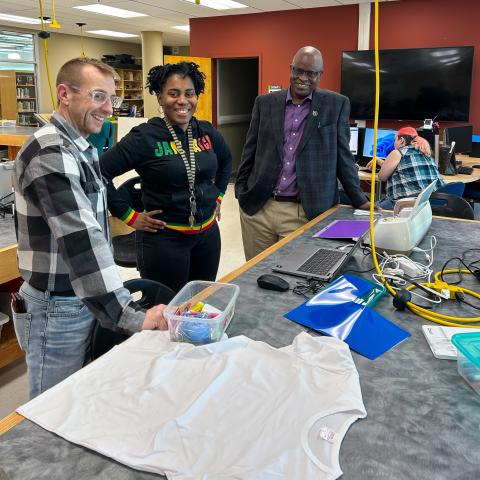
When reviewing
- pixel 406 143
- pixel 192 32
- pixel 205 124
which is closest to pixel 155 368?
pixel 205 124

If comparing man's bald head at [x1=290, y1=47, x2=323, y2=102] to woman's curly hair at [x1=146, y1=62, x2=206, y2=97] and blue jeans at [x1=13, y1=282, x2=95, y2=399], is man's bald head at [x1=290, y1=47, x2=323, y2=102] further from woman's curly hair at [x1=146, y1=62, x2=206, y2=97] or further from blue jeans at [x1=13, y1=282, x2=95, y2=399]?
blue jeans at [x1=13, y1=282, x2=95, y2=399]

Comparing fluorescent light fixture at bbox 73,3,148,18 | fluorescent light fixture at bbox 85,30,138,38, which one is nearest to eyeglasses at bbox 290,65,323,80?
fluorescent light fixture at bbox 73,3,148,18

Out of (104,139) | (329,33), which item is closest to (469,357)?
(104,139)

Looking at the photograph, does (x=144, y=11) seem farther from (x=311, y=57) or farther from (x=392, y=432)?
(x=392, y=432)

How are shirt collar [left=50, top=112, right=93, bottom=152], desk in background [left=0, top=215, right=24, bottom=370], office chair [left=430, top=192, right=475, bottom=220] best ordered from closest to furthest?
shirt collar [left=50, top=112, right=93, bottom=152] → desk in background [left=0, top=215, right=24, bottom=370] → office chair [left=430, top=192, right=475, bottom=220]

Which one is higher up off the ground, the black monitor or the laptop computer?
the black monitor

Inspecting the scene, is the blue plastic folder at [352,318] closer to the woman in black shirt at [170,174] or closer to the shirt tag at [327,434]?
the shirt tag at [327,434]

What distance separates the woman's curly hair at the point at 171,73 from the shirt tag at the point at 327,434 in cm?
159

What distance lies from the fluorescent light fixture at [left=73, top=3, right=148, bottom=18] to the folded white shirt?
7.87m

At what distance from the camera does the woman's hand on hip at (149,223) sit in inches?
81.0

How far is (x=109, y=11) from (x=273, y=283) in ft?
26.7

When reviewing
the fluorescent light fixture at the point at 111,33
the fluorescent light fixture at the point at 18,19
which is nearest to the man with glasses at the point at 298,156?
the fluorescent light fixture at the point at 18,19

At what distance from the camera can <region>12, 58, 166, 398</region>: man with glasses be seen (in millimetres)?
1207

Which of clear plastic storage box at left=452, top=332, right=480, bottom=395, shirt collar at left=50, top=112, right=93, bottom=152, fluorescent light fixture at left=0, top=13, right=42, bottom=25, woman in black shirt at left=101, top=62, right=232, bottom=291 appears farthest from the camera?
fluorescent light fixture at left=0, top=13, right=42, bottom=25
